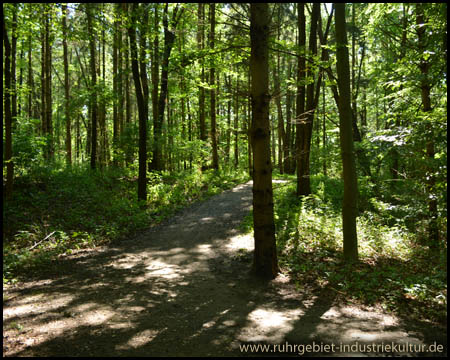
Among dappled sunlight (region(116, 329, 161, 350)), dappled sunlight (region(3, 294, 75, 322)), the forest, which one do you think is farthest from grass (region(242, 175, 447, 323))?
dappled sunlight (region(3, 294, 75, 322))

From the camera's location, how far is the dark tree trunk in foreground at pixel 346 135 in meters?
6.71

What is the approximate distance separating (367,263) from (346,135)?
317cm

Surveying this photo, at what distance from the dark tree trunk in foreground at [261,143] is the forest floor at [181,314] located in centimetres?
59

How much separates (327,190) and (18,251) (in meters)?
13.1

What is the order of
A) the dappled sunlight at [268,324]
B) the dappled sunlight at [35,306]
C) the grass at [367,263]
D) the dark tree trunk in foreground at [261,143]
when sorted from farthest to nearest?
the dark tree trunk in foreground at [261,143] < the grass at [367,263] < the dappled sunlight at [35,306] < the dappled sunlight at [268,324]

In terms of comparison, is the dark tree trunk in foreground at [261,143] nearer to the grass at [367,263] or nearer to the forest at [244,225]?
the forest at [244,225]

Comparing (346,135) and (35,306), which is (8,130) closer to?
(35,306)

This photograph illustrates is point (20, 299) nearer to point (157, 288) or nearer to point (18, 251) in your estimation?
point (157, 288)

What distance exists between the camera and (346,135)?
6.82 m

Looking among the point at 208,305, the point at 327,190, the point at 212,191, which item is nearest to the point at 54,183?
the point at 212,191

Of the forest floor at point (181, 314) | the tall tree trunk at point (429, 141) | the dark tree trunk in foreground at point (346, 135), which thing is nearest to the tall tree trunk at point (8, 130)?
the forest floor at point (181, 314)

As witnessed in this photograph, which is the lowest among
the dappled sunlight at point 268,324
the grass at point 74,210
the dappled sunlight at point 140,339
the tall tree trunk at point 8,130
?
the dappled sunlight at point 268,324

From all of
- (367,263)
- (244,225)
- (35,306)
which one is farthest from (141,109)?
(367,263)

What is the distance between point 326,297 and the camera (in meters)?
5.39
